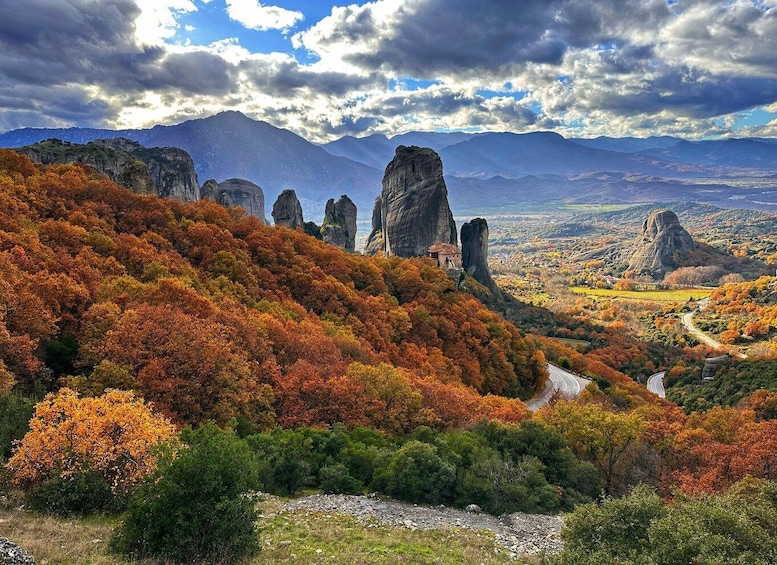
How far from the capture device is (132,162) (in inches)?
2399

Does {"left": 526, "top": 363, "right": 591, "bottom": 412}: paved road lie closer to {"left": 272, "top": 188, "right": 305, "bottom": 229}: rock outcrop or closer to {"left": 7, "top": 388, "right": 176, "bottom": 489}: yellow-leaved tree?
{"left": 7, "top": 388, "right": 176, "bottom": 489}: yellow-leaved tree

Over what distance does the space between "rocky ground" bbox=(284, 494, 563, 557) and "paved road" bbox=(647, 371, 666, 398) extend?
62939 millimetres

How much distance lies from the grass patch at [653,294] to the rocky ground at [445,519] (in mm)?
169136

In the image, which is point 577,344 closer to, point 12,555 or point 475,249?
point 475,249

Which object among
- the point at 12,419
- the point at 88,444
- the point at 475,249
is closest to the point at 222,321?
the point at 12,419

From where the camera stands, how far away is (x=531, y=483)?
84.0 feet

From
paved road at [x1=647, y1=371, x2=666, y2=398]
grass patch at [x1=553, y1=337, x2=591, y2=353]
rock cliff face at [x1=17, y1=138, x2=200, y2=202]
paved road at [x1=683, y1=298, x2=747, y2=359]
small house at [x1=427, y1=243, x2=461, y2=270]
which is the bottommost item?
paved road at [x1=647, y1=371, x2=666, y2=398]

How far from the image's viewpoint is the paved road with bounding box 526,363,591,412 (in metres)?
58.1

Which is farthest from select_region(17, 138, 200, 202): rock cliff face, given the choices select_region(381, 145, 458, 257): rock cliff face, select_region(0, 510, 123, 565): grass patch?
select_region(0, 510, 123, 565): grass patch

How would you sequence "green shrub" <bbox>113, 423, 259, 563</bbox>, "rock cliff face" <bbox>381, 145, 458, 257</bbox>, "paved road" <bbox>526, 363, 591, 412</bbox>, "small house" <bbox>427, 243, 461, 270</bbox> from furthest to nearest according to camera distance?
"rock cliff face" <bbox>381, 145, 458, 257</bbox> < "small house" <bbox>427, 243, 461, 270</bbox> < "paved road" <bbox>526, 363, 591, 412</bbox> < "green shrub" <bbox>113, 423, 259, 563</bbox>

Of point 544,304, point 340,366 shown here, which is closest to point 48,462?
point 340,366

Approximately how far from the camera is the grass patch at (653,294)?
6777 inches

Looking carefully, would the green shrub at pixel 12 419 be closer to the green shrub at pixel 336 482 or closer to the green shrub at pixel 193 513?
the green shrub at pixel 193 513

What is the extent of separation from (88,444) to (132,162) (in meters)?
53.9
